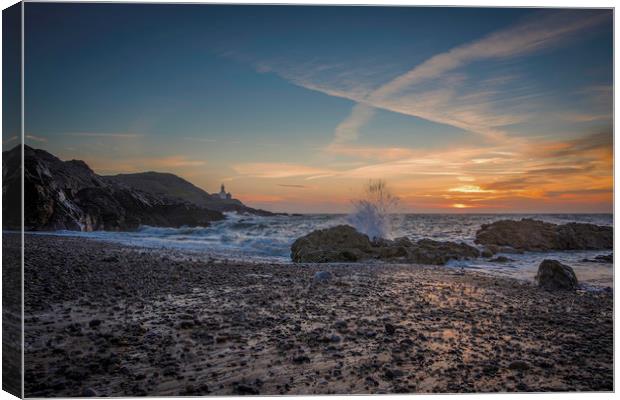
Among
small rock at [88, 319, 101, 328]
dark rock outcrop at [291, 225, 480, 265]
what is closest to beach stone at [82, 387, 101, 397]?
small rock at [88, 319, 101, 328]

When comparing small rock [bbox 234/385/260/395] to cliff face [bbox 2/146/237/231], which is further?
cliff face [bbox 2/146/237/231]

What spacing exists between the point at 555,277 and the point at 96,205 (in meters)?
14.5

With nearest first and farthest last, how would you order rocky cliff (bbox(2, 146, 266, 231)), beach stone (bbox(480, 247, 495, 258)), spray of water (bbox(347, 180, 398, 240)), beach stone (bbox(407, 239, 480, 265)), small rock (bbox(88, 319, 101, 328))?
small rock (bbox(88, 319, 101, 328)) < rocky cliff (bbox(2, 146, 266, 231)) < spray of water (bbox(347, 180, 398, 240)) < beach stone (bbox(407, 239, 480, 265)) < beach stone (bbox(480, 247, 495, 258))

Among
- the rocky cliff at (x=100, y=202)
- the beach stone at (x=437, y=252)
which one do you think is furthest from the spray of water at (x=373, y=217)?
the rocky cliff at (x=100, y=202)

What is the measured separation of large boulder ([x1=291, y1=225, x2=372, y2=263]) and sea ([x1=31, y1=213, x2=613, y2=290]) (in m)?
0.41

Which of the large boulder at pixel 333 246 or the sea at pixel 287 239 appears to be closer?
the sea at pixel 287 239

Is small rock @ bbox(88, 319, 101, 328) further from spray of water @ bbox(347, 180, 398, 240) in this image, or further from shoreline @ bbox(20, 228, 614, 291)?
spray of water @ bbox(347, 180, 398, 240)

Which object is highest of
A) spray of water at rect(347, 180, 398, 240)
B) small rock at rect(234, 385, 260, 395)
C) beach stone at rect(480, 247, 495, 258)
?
spray of water at rect(347, 180, 398, 240)

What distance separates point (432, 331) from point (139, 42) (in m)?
4.51

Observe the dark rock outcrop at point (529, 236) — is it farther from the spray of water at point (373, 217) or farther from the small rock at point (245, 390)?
the small rock at point (245, 390)

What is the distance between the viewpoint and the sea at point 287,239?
283 inches

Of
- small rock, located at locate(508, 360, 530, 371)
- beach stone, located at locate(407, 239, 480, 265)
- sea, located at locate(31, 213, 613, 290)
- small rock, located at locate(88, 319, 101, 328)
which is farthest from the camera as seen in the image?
beach stone, located at locate(407, 239, 480, 265)

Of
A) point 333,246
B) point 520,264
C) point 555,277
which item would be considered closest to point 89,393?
point 555,277

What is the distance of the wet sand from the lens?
127 inches
